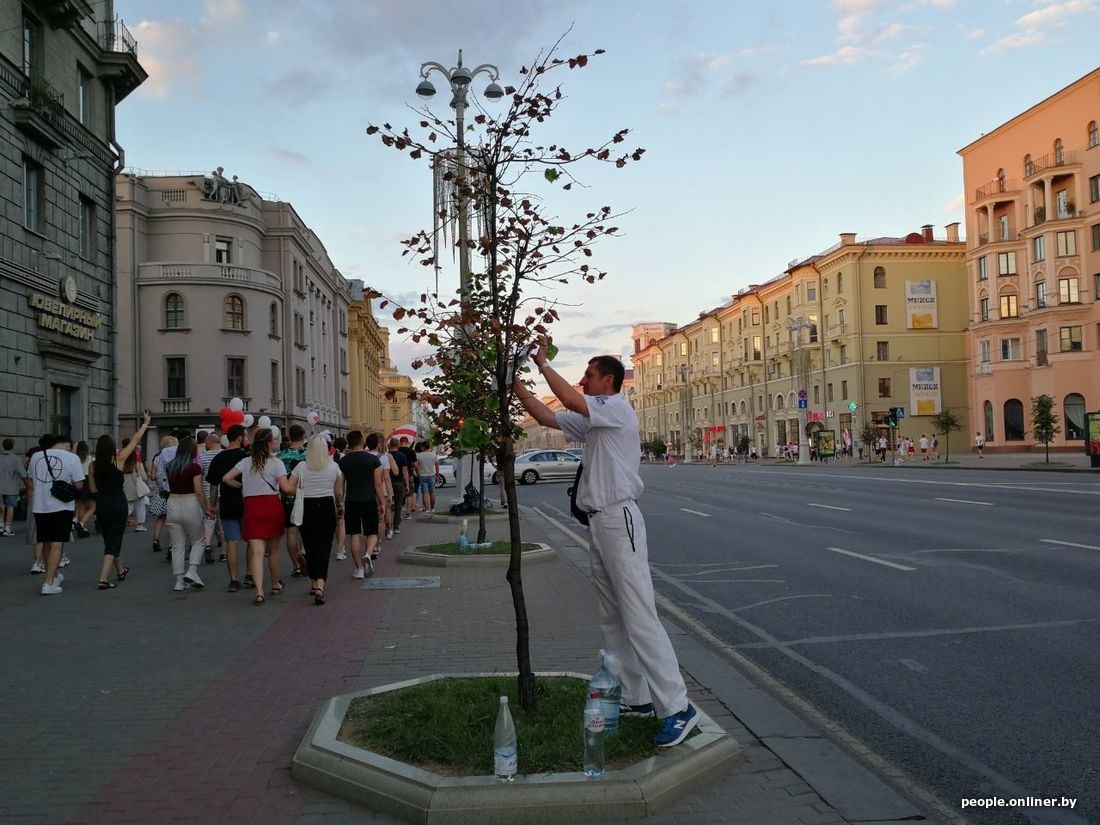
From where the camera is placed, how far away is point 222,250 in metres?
47.8

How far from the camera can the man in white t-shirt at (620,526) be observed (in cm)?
448

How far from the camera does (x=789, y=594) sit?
955 centimetres

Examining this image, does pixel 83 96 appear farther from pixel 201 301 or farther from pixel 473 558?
pixel 201 301

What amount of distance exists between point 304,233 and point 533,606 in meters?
51.2

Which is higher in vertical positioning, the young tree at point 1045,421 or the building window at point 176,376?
the building window at point 176,376

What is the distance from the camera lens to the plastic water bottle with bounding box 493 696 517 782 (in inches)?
156

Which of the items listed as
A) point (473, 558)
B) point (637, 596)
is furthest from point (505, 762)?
point (473, 558)

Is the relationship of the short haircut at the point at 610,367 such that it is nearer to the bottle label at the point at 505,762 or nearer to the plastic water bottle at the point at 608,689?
the plastic water bottle at the point at 608,689

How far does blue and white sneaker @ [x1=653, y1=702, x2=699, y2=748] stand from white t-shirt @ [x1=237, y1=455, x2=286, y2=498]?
6244 mm

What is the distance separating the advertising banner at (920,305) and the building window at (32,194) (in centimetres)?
6053

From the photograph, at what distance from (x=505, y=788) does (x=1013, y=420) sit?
60.4 meters

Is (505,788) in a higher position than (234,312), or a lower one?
lower

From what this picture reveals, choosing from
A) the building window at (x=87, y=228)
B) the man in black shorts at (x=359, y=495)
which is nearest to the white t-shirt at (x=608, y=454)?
the man in black shorts at (x=359, y=495)

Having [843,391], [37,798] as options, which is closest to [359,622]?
[37,798]
